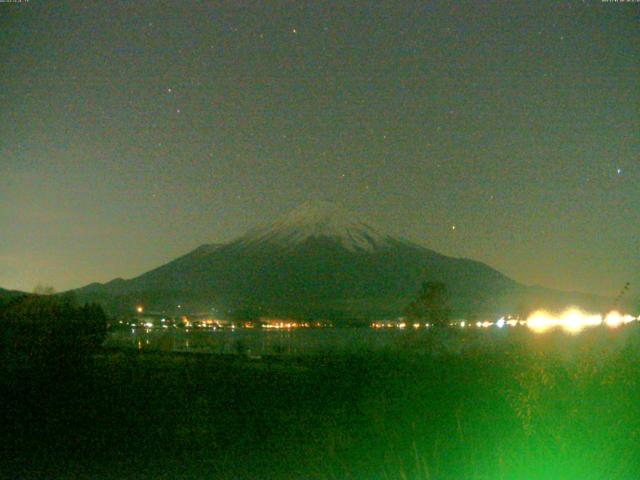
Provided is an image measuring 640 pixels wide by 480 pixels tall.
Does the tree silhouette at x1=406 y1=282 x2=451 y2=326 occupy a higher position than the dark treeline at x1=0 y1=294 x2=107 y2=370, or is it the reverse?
the tree silhouette at x1=406 y1=282 x2=451 y2=326

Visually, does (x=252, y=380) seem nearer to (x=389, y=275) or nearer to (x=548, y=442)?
(x=548, y=442)

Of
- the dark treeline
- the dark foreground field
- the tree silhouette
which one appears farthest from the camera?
the tree silhouette

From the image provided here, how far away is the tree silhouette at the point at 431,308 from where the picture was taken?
41781 mm

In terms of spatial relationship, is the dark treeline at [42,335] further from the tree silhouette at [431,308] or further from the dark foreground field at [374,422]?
the tree silhouette at [431,308]

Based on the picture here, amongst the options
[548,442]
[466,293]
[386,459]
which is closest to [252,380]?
[386,459]

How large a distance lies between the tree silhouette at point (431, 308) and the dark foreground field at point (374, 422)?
2257cm

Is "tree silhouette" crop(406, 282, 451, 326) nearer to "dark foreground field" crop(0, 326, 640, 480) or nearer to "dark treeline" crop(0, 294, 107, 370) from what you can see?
"dark treeline" crop(0, 294, 107, 370)

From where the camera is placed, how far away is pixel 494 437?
10.6 metres

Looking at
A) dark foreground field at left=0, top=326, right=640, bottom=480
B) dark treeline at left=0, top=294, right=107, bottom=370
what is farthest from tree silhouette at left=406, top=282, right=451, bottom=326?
dark foreground field at left=0, top=326, right=640, bottom=480

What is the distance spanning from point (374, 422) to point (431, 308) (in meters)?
29.9

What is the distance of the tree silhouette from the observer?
41.8 m

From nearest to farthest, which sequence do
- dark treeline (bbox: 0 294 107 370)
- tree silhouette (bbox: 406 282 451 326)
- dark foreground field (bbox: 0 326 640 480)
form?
dark foreground field (bbox: 0 326 640 480) < dark treeline (bbox: 0 294 107 370) < tree silhouette (bbox: 406 282 451 326)

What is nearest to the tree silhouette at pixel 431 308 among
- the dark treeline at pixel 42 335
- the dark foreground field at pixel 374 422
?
the dark treeline at pixel 42 335

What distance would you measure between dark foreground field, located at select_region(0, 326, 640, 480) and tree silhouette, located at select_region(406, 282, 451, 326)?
22570mm
